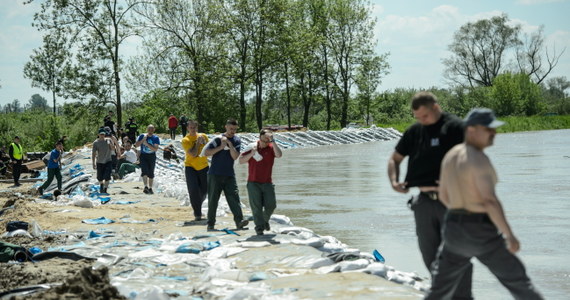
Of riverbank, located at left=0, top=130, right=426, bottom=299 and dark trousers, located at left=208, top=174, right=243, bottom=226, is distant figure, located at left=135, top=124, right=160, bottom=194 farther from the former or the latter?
dark trousers, located at left=208, top=174, right=243, bottom=226

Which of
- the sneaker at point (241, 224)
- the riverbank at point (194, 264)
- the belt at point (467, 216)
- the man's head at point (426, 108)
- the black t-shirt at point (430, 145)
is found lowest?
the riverbank at point (194, 264)

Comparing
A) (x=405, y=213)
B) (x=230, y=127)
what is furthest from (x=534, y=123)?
(x=230, y=127)

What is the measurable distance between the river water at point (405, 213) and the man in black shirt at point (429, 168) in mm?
2678

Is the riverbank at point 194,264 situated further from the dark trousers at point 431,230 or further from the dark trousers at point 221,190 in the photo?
the dark trousers at point 431,230

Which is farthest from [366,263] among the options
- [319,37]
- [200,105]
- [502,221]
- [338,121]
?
[338,121]

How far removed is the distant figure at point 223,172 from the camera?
→ 34.0 ft

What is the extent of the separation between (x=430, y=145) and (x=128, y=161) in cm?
1736

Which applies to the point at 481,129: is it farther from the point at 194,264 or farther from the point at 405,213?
the point at 405,213

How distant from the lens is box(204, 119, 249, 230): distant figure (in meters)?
10.4

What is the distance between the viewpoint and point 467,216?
4656mm

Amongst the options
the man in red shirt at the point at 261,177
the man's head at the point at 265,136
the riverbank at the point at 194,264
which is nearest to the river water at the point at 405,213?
the riverbank at the point at 194,264

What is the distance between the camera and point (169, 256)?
340 inches

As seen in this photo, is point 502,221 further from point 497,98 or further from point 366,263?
point 497,98

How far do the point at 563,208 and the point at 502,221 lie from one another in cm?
1132
